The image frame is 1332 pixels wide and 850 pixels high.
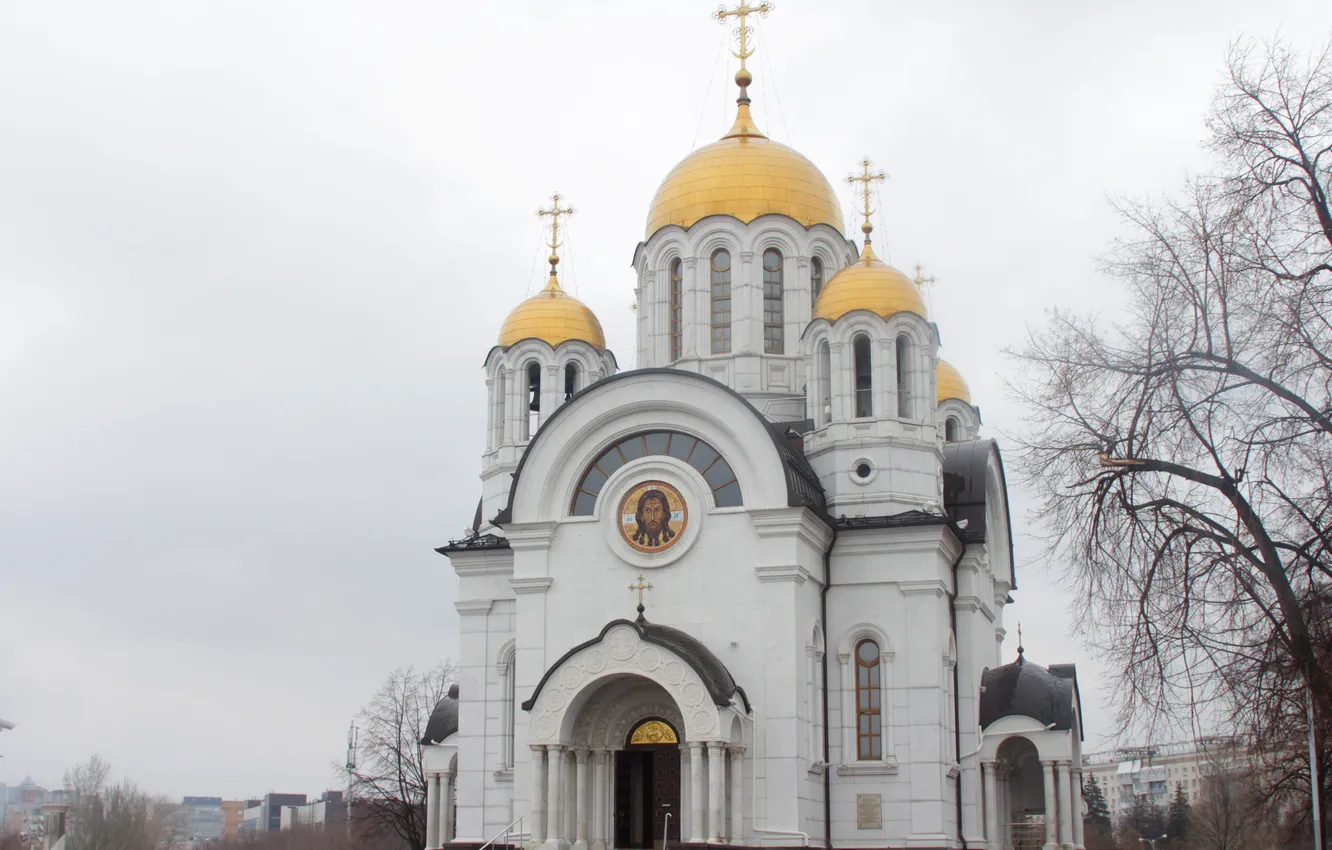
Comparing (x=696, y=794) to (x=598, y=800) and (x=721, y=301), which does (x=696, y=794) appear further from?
(x=721, y=301)

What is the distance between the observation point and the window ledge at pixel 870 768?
2380cm

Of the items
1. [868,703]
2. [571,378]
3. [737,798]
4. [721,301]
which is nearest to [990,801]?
[868,703]

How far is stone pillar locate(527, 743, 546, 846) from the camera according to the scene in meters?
22.9

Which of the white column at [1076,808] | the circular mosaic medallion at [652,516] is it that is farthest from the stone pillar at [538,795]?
the white column at [1076,808]

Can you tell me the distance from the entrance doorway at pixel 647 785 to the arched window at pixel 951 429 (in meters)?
14.4

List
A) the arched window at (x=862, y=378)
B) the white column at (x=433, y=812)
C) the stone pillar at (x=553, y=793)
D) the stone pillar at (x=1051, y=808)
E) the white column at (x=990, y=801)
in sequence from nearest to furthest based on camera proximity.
→ the stone pillar at (x=553, y=793)
the white column at (x=990, y=801)
the stone pillar at (x=1051, y=808)
the arched window at (x=862, y=378)
the white column at (x=433, y=812)

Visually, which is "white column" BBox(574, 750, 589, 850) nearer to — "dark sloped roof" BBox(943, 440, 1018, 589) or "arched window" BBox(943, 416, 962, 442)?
"dark sloped roof" BBox(943, 440, 1018, 589)

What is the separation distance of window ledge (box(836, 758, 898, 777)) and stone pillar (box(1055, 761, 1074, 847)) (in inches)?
141

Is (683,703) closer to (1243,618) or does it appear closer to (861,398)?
(861,398)

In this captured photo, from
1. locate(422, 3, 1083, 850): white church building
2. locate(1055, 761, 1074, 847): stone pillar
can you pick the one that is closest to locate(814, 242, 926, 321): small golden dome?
locate(422, 3, 1083, 850): white church building

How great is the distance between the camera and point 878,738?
2423 cm

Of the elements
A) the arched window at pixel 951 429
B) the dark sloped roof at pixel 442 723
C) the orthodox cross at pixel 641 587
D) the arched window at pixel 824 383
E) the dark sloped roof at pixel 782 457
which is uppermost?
the arched window at pixel 951 429

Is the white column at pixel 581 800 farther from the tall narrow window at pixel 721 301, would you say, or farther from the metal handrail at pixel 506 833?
the tall narrow window at pixel 721 301

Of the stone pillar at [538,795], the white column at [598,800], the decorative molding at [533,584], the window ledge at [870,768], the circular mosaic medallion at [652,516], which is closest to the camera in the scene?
the stone pillar at [538,795]
